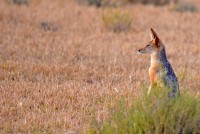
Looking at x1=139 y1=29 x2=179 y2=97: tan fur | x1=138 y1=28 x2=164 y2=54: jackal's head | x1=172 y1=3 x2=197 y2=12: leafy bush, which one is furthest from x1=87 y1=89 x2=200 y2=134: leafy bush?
x1=172 y1=3 x2=197 y2=12: leafy bush

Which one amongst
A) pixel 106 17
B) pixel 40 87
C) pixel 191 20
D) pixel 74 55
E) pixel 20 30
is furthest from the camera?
pixel 191 20

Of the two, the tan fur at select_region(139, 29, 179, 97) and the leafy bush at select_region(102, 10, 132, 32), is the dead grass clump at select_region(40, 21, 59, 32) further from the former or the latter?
the tan fur at select_region(139, 29, 179, 97)

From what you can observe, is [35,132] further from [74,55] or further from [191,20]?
[191,20]

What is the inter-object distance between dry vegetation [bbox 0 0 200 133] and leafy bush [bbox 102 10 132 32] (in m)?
0.20

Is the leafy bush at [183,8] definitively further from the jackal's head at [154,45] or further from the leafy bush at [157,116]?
the leafy bush at [157,116]

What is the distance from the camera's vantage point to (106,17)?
1612 centimetres

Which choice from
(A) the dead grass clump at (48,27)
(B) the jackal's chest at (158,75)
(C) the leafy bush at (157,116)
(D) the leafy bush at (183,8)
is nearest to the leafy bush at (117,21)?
(A) the dead grass clump at (48,27)

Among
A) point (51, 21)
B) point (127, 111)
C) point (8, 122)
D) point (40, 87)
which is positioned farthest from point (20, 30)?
point (127, 111)

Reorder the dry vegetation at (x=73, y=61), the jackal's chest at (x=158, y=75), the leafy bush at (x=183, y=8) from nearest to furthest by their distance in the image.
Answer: the jackal's chest at (x=158, y=75), the dry vegetation at (x=73, y=61), the leafy bush at (x=183, y=8)

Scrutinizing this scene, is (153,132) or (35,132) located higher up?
(153,132)

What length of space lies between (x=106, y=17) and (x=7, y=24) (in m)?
2.89

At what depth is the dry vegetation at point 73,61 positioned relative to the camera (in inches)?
328

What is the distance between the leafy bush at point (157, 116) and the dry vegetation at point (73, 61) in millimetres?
684

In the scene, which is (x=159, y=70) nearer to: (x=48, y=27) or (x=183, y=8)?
(x=48, y=27)
